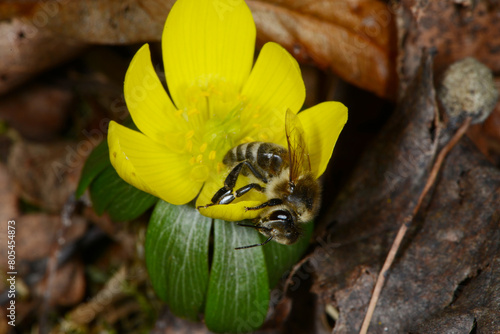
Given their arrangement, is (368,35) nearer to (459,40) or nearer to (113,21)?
(459,40)

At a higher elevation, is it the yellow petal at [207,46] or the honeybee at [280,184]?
the yellow petal at [207,46]

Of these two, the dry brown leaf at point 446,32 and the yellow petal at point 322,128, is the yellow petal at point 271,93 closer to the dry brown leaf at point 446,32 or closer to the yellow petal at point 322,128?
the yellow petal at point 322,128

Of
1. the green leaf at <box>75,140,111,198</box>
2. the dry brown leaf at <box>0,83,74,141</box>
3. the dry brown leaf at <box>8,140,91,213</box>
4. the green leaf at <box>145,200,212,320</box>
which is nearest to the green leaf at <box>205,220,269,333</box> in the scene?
the green leaf at <box>145,200,212,320</box>

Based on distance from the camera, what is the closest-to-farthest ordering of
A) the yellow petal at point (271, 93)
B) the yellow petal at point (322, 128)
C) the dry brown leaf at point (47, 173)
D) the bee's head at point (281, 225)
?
the bee's head at point (281, 225)
the yellow petal at point (322, 128)
the yellow petal at point (271, 93)
the dry brown leaf at point (47, 173)

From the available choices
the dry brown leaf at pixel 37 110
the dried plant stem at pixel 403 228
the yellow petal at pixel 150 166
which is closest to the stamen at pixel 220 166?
the yellow petal at pixel 150 166

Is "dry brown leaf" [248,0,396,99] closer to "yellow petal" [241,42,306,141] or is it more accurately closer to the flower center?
"yellow petal" [241,42,306,141]

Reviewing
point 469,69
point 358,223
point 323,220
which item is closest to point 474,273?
point 358,223
